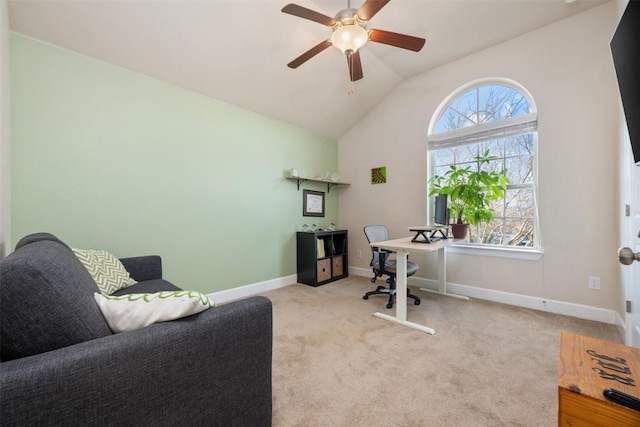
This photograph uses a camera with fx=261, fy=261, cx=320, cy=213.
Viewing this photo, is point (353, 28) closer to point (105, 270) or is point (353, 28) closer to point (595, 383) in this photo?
point (595, 383)

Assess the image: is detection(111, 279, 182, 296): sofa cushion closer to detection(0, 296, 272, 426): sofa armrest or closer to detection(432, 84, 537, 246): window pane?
detection(0, 296, 272, 426): sofa armrest

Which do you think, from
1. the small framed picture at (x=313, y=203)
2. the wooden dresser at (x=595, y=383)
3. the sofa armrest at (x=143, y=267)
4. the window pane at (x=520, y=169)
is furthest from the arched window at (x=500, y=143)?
the sofa armrest at (x=143, y=267)

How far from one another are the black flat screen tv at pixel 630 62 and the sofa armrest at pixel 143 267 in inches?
123

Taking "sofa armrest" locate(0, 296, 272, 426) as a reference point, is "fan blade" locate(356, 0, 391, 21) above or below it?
above

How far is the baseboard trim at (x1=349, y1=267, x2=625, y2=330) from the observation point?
2.43m

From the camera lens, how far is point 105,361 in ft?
2.35

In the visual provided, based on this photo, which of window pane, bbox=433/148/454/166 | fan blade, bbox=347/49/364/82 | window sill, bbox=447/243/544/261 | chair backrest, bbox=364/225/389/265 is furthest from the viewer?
window pane, bbox=433/148/454/166

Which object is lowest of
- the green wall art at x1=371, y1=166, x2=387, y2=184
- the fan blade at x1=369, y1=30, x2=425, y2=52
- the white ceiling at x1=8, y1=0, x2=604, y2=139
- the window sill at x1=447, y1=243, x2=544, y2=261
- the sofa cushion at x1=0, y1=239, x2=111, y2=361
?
the window sill at x1=447, y1=243, x2=544, y2=261

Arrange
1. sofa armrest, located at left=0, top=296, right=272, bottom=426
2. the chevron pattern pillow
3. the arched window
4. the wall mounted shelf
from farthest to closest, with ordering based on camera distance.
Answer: the wall mounted shelf, the arched window, the chevron pattern pillow, sofa armrest, located at left=0, top=296, right=272, bottom=426

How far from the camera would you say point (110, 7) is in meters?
1.97

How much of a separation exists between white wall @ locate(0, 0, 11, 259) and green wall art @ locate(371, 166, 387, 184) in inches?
148

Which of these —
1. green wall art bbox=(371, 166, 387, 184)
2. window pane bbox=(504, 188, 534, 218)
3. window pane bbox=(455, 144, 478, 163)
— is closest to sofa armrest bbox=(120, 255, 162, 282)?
green wall art bbox=(371, 166, 387, 184)

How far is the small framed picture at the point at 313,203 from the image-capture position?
13.2 ft

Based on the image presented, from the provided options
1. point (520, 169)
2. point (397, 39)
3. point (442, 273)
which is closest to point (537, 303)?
point (442, 273)
